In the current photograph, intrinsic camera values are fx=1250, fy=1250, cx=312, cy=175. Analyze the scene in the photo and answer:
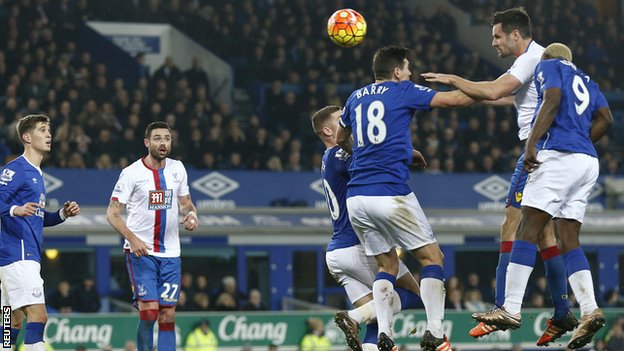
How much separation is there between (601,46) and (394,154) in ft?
74.1

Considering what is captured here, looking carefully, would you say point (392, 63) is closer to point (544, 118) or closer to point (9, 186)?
point (544, 118)

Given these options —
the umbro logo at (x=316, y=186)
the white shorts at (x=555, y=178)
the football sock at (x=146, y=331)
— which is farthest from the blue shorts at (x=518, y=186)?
the umbro logo at (x=316, y=186)

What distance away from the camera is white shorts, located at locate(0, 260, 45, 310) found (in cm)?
1109

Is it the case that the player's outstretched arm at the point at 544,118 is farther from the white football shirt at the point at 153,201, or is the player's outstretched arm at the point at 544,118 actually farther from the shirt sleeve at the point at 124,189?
the shirt sleeve at the point at 124,189

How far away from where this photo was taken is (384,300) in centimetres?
994

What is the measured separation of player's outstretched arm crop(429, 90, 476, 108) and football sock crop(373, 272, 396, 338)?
1.51m

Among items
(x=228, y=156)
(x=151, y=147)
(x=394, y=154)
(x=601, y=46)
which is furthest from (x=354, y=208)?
(x=601, y=46)

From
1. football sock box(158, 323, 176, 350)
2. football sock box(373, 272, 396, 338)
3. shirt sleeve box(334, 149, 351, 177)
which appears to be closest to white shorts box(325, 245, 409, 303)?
shirt sleeve box(334, 149, 351, 177)

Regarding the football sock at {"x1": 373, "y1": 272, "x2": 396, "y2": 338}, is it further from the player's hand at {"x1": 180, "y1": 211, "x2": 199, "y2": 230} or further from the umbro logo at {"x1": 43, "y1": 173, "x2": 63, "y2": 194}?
the umbro logo at {"x1": 43, "y1": 173, "x2": 63, "y2": 194}

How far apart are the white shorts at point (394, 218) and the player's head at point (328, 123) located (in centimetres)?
132

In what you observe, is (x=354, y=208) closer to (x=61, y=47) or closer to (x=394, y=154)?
(x=394, y=154)

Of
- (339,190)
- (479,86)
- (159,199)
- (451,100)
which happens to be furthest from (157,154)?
(479,86)

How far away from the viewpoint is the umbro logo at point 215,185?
22703 mm

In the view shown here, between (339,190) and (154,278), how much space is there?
83.2 inches
